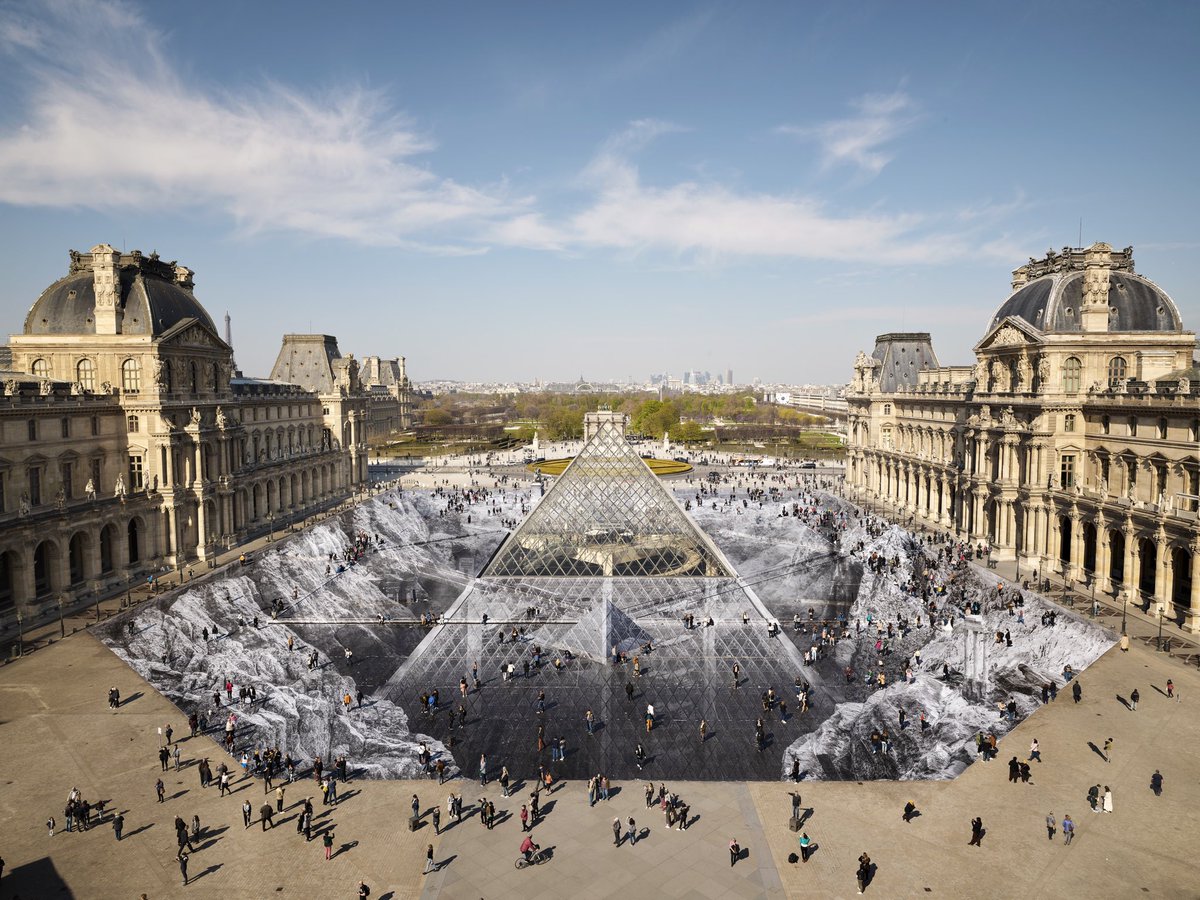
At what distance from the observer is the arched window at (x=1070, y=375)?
32938mm

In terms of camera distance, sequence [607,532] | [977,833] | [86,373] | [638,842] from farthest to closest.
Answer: [86,373] < [607,532] < [638,842] < [977,833]

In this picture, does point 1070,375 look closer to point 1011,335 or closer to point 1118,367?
point 1118,367

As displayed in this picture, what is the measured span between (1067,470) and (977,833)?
77.9 feet

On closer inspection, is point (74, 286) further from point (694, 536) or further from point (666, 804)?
point (666, 804)

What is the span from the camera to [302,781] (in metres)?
16.2

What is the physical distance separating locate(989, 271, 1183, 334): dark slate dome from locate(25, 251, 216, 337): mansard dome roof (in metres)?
38.0

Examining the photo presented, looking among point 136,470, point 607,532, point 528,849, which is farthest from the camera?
point 136,470

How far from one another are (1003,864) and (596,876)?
6.82 m

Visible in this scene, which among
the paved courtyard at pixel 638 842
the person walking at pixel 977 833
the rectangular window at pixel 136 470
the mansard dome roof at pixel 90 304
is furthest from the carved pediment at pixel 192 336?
the person walking at pixel 977 833

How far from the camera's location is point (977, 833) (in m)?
13.6

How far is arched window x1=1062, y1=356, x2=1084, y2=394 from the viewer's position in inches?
1297

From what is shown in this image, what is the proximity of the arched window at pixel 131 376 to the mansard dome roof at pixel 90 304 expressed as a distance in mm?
1306

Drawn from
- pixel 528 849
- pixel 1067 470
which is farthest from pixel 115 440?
Answer: pixel 1067 470

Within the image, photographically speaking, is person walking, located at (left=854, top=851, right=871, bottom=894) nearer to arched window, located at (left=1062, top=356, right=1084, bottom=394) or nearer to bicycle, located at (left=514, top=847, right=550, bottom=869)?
bicycle, located at (left=514, top=847, right=550, bottom=869)
